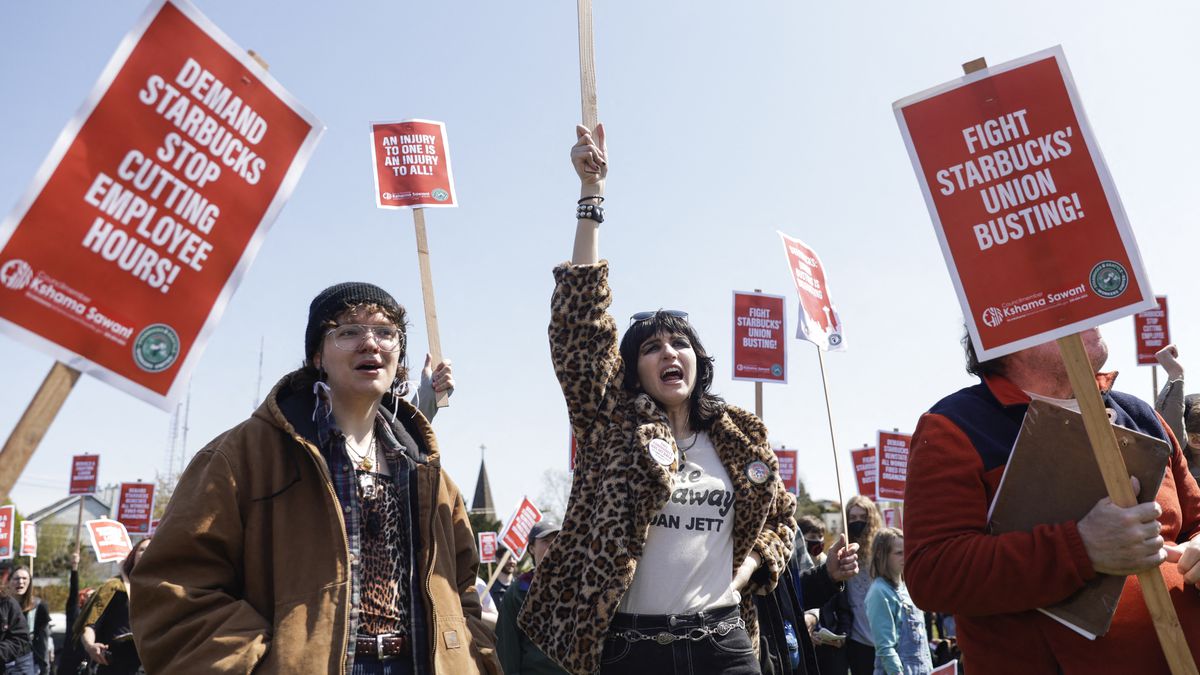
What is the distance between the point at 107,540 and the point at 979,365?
10.4 meters

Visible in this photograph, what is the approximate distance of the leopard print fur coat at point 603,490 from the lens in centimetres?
297

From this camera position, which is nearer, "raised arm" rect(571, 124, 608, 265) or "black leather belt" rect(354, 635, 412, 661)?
"black leather belt" rect(354, 635, 412, 661)

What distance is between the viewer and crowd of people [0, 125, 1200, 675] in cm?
236

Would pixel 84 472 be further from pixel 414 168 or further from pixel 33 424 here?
pixel 33 424

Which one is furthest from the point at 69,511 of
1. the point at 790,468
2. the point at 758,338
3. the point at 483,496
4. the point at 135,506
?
the point at 758,338

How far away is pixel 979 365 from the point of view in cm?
294

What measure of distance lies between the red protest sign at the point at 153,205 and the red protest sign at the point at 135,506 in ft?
50.6

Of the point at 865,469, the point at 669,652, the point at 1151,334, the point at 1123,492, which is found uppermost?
the point at 865,469

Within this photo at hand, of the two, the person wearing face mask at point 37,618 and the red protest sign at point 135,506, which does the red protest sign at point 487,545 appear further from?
the person wearing face mask at point 37,618

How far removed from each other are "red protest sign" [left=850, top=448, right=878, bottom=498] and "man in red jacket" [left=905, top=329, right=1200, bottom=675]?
1422cm

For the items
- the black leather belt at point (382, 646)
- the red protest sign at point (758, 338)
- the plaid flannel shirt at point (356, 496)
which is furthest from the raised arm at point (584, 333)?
the red protest sign at point (758, 338)

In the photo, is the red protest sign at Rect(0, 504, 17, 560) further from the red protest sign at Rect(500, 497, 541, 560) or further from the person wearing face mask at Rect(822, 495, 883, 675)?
the person wearing face mask at Rect(822, 495, 883, 675)

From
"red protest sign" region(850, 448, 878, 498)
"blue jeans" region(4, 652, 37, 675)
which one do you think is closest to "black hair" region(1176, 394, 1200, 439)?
"blue jeans" region(4, 652, 37, 675)

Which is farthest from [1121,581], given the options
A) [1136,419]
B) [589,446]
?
[589,446]
